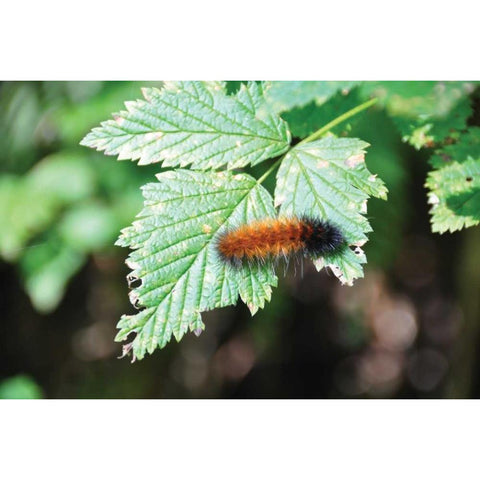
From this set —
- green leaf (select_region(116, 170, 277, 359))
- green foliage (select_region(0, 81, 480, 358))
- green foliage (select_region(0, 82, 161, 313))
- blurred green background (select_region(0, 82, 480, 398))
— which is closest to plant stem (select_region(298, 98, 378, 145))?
green foliage (select_region(0, 81, 480, 358))

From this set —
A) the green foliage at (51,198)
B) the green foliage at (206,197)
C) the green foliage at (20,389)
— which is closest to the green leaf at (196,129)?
the green foliage at (206,197)

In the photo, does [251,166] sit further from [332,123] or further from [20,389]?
[20,389]

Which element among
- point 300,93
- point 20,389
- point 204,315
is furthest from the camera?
point 204,315

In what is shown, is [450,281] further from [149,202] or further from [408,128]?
[149,202]

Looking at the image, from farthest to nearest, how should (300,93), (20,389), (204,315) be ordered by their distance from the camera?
(204,315)
(20,389)
(300,93)

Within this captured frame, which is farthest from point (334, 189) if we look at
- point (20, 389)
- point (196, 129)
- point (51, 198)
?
point (20, 389)

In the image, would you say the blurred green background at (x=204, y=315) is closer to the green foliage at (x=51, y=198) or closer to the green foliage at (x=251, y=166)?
the green foliage at (x=51, y=198)

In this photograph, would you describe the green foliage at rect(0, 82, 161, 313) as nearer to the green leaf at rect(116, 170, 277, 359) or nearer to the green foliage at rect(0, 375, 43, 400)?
the green foliage at rect(0, 375, 43, 400)
